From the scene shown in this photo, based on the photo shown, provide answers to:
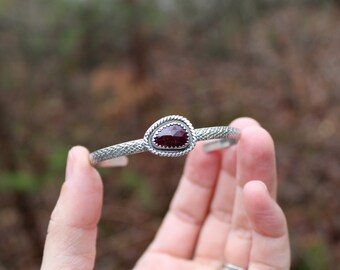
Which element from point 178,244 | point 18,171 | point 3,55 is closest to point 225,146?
point 178,244

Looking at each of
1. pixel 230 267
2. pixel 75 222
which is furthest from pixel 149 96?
pixel 75 222

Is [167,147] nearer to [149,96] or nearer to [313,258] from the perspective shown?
[313,258]

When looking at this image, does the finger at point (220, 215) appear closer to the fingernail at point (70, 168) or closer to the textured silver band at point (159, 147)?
the textured silver band at point (159, 147)

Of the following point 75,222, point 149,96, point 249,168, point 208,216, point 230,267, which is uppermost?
point 149,96

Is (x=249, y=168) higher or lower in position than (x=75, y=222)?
higher

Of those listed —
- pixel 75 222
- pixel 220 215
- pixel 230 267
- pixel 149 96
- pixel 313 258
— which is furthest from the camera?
pixel 149 96

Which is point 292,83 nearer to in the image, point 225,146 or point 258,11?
point 258,11

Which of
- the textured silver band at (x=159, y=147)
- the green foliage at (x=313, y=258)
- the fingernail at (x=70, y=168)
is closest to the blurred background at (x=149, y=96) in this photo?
the green foliage at (x=313, y=258)
